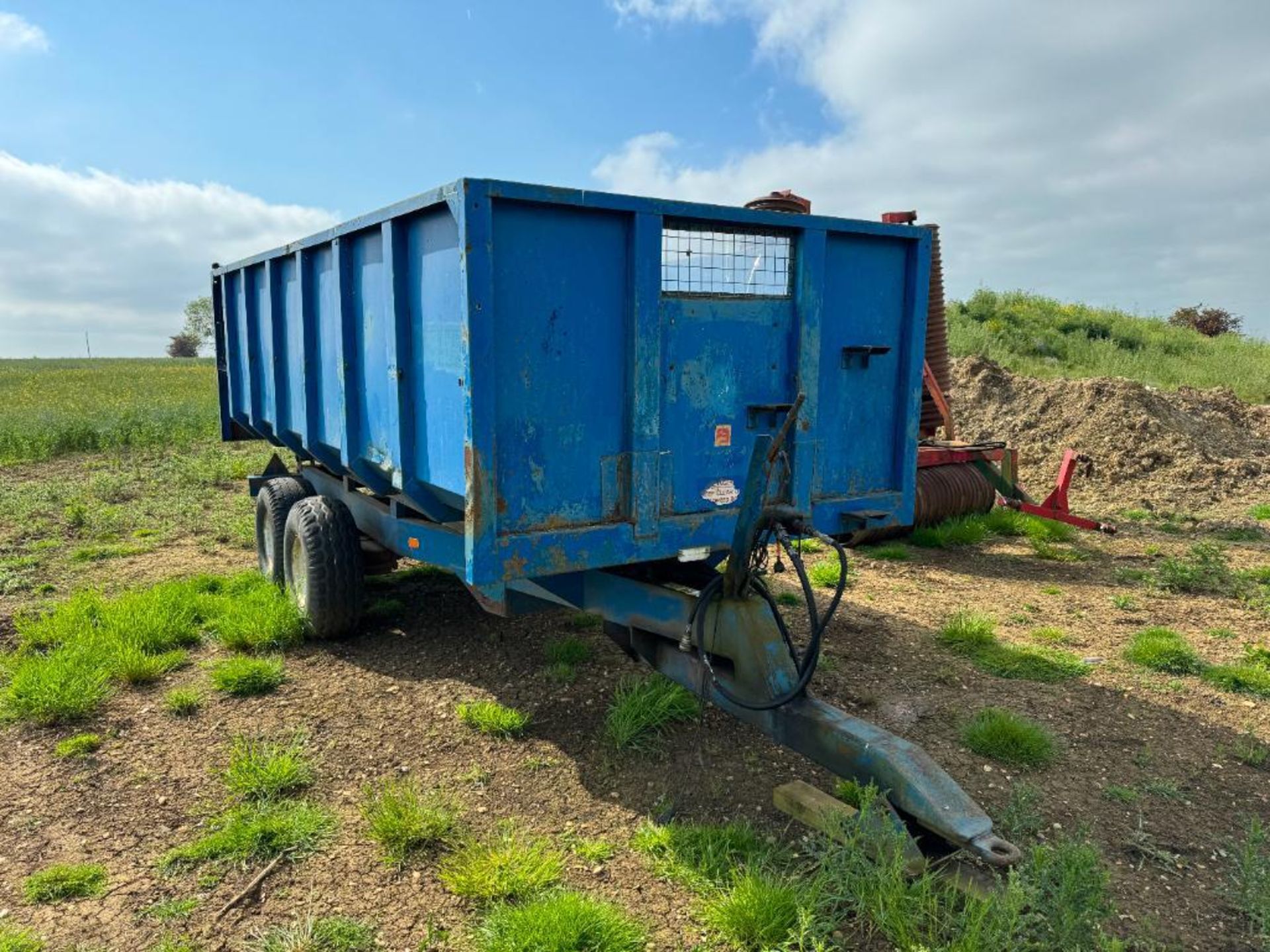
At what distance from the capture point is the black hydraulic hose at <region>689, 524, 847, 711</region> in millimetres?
3016

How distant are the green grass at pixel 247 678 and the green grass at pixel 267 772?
0.63 m

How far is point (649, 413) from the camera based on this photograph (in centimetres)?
327

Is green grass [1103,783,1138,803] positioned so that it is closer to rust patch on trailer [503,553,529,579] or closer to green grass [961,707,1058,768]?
green grass [961,707,1058,768]

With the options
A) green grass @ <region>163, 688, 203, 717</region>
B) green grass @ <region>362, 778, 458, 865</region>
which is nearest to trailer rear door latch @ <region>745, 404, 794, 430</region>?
green grass @ <region>362, 778, 458, 865</region>

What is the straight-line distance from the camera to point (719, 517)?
3.54m

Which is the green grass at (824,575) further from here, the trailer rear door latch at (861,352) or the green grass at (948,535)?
the trailer rear door latch at (861,352)

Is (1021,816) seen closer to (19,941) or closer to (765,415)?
(765,415)

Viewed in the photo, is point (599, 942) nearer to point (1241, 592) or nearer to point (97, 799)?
point (97, 799)

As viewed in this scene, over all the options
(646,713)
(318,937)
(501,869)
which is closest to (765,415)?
(646,713)

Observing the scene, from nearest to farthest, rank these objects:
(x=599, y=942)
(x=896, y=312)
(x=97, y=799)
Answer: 1. (x=599, y=942)
2. (x=97, y=799)
3. (x=896, y=312)

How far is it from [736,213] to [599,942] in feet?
8.62

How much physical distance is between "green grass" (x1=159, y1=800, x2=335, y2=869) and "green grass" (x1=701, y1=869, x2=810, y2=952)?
1.50 metres

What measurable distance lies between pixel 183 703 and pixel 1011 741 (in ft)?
13.1

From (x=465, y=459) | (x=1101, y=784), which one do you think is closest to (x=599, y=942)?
(x=465, y=459)
